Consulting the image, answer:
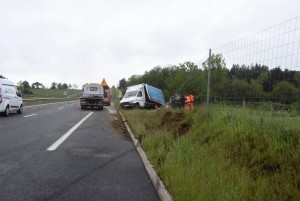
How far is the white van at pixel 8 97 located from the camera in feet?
52.7

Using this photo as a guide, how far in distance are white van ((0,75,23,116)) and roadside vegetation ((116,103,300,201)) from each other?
486 inches

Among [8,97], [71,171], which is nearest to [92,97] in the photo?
[8,97]

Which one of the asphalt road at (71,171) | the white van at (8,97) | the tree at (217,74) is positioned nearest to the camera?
the asphalt road at (71,171)

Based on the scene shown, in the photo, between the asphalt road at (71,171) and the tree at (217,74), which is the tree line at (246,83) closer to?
the tree at (217,74)

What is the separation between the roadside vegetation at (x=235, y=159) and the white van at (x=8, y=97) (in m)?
12.3

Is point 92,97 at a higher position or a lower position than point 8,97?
lower

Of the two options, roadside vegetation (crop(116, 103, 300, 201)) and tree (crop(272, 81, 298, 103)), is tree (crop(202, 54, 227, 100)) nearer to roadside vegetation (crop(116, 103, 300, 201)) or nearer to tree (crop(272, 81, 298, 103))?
roadside vegetation (crop(116, 103, 300, 201))

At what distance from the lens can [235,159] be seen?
498 cm

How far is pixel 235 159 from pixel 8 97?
15.6 metres

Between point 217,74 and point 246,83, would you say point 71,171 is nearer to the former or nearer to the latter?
point 246,83

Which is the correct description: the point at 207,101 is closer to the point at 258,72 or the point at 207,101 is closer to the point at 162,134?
the point at 162,134

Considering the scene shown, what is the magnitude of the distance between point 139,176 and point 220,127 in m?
2.43

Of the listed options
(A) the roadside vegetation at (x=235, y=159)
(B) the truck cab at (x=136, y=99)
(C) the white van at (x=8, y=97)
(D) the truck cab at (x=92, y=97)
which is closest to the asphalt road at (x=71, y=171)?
(A) the roadside vegetation at (x=235, y=159)

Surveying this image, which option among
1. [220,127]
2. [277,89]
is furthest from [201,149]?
[277,89]
